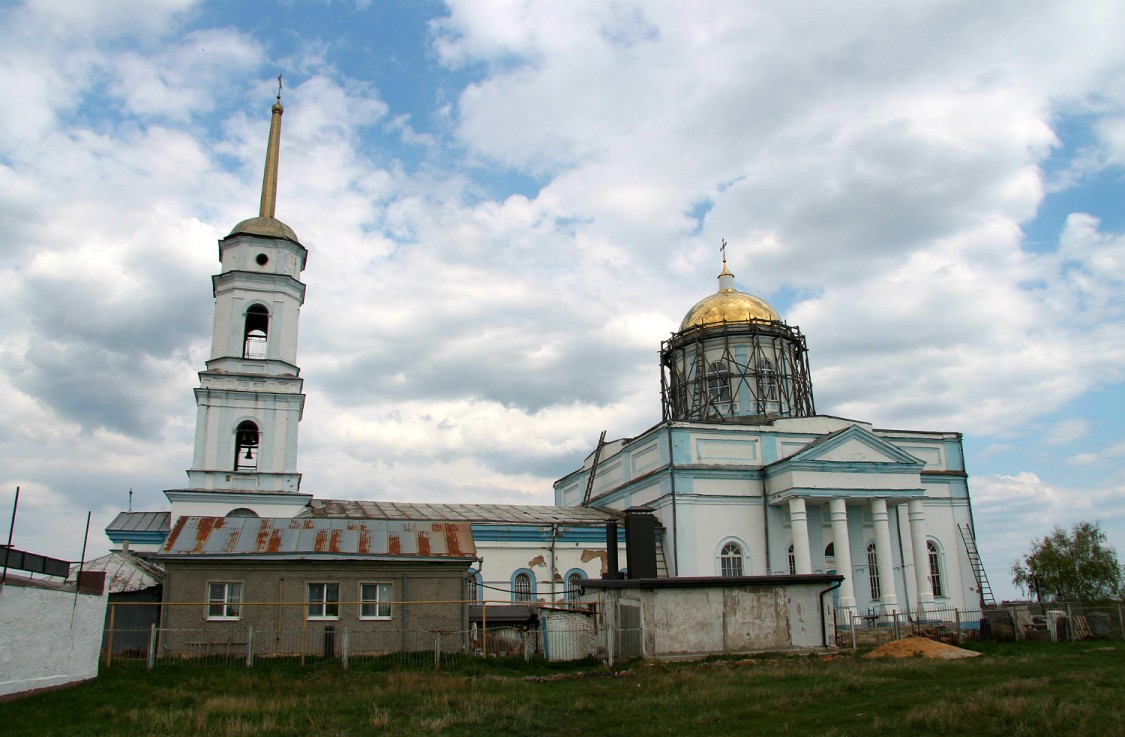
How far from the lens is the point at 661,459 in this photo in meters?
34.5

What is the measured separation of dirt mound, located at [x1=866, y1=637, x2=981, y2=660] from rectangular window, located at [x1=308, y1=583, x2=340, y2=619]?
43.8 feet

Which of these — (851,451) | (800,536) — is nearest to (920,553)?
(851,451)

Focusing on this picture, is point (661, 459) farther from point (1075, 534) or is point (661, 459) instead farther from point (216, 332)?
A: point (1075, 534)

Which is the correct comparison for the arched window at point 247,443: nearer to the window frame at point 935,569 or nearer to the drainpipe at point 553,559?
the drainpipe at point 553,559

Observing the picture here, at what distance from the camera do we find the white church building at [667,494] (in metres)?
30.3

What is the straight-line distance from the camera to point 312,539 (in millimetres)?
23859

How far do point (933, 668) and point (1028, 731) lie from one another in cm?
777

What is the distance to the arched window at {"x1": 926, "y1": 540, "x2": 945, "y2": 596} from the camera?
36.0 metres

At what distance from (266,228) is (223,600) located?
49.0 ft

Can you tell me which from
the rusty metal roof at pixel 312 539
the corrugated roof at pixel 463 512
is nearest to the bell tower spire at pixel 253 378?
the corrugated roof at pixel 463 512

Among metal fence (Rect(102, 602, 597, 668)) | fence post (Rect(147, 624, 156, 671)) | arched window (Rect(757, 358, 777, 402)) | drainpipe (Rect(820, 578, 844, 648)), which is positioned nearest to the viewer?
fence post (Rect(147, 624, 156, 671))

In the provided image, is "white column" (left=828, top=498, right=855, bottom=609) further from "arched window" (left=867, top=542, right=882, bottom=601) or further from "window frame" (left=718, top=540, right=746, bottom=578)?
"window frame" (left=718, top=540, right=746, bottom=578)

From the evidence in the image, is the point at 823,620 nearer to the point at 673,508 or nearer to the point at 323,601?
the point at 673,508

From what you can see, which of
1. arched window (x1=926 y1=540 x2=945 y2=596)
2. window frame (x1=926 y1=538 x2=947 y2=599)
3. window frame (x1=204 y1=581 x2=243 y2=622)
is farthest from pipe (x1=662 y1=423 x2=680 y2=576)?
window frame (x1=204 y1=581 x2=243 y2=622)
